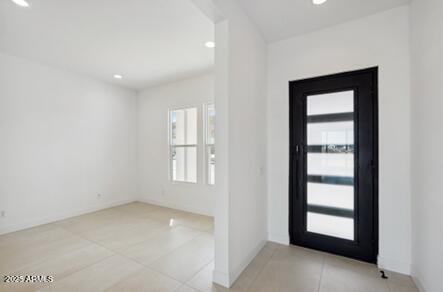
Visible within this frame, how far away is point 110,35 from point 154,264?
3.15m

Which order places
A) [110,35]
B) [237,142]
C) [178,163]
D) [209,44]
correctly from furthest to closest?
[178,163], [209,44], [110,35], [237,142]

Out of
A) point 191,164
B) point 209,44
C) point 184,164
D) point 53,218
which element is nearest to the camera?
point 209,44

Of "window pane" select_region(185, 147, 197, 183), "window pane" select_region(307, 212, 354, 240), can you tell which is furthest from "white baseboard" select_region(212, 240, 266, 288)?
"window pane" select_region(185, 147, 197, 183)

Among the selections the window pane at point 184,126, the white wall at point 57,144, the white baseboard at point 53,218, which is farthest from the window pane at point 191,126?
the white baseboard at point 53,218

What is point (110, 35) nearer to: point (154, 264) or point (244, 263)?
point (154, 264)

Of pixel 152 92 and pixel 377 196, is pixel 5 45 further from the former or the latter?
pixel 377 196

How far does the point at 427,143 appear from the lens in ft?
5.65

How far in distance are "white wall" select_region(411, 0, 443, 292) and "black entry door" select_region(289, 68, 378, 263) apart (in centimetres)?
36

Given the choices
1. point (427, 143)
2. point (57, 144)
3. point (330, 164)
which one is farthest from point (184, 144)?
point (427, 143)

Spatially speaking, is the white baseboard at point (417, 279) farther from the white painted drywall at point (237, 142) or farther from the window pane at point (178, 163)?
the window pane at point (178, 163)

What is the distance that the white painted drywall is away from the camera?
1.97 m

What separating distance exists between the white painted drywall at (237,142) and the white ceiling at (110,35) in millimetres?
Answer: 600

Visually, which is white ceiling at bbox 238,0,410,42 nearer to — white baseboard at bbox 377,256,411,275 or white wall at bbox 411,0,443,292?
white wall at bbox 411,0,443,292

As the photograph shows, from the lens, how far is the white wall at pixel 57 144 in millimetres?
3355
